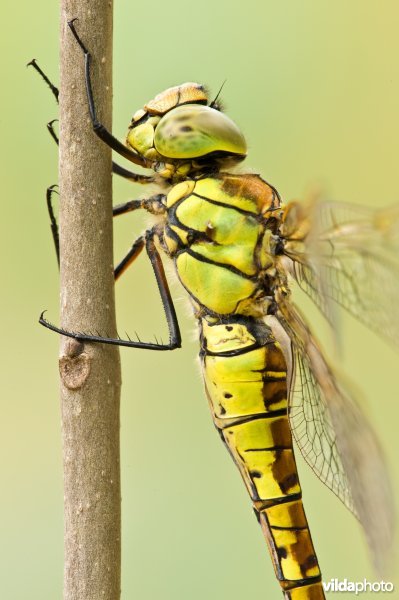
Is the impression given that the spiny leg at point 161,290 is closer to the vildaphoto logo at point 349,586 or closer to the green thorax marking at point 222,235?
the green thorax marking at point 222,235

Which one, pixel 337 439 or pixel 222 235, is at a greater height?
pixel 222 235

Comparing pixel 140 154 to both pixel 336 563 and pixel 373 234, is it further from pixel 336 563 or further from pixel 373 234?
pixel 336 563

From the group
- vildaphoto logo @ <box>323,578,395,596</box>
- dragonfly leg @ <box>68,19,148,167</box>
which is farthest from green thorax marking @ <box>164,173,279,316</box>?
vildaphoto logo @ <box>323,578,395,596</box>

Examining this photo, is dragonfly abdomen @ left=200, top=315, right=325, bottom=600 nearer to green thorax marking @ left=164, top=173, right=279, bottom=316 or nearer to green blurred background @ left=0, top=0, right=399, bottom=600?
green thorax marking @ left=164, top=173, right=279, bottom=316

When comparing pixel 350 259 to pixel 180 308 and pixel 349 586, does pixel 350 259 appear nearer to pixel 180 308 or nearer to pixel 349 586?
pixel 180 308

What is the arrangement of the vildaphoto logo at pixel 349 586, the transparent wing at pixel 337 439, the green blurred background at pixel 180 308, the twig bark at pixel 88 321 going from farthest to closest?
the green blurred background at pixel 180 308 → the vildaphoto logo at pixel 349 586 → the transparent wing at pixel 337 439 → the twig bark at pixel 88 321

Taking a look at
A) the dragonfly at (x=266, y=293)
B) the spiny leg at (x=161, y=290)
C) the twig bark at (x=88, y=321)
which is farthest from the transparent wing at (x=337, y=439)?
the twig bark at (x=88, y=321)

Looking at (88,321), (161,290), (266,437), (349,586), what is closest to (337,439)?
(266,437)
